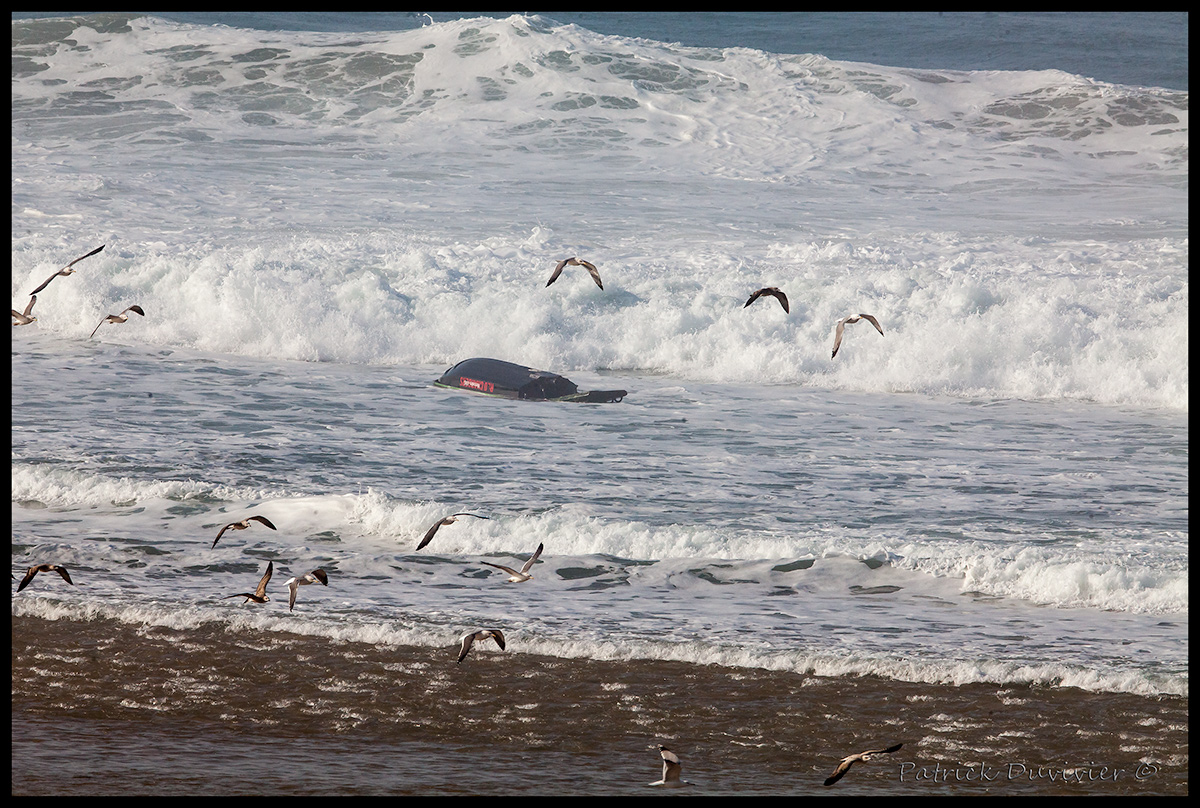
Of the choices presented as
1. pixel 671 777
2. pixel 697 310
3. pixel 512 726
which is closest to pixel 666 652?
pixel 512 726

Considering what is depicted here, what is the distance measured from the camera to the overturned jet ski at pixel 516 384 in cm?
1322

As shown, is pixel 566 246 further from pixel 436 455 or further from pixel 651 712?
pixel 651 712

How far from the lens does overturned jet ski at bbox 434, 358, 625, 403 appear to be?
13219 mm

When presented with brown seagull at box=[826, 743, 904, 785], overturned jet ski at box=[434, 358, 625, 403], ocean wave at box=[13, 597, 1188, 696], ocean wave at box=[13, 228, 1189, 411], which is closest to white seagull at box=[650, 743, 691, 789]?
brown seagull at box=[826, 743, 904, 785]

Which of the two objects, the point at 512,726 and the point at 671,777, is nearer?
the point at 671,777

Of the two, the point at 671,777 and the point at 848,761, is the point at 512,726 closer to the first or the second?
the point at 671,777

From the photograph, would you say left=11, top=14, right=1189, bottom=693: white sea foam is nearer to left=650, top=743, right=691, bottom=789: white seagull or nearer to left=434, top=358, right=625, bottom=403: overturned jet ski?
left=434, top=358, right=625, bottom=403: overturned jet ski

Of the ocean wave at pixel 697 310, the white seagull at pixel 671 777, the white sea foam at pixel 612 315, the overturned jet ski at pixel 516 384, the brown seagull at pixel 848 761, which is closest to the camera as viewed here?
the brown seagull at pixel 848 761

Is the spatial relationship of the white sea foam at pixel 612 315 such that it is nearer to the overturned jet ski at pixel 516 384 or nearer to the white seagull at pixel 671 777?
the overturned jet ski at pixel 516 384

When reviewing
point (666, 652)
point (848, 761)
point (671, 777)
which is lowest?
point (666, 652)

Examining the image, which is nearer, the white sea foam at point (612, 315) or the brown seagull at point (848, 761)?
the brown seagull at point (848, 761)

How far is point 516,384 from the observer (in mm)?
13375

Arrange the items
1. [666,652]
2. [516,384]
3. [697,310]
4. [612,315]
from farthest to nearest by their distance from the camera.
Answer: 1. [612,315]
2. [697,310]
3. [516,384]
4. [666,652]

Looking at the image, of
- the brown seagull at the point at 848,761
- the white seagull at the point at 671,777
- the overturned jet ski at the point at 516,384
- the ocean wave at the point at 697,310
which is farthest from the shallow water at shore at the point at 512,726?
the ocean wave at the point at 697,310
